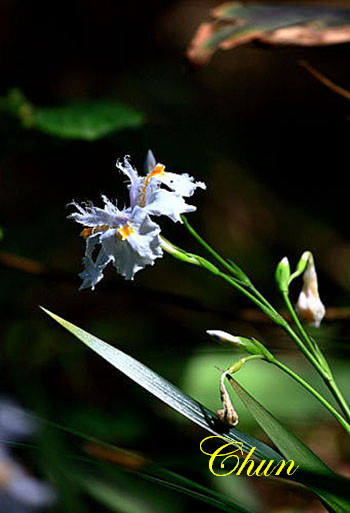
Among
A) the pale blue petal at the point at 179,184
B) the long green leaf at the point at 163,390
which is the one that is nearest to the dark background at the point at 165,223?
the long green leaf at the point at 163,390

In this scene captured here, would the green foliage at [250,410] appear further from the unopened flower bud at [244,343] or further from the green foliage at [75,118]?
the green foliage at [75,118]

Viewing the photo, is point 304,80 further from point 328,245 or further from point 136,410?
point 136,410

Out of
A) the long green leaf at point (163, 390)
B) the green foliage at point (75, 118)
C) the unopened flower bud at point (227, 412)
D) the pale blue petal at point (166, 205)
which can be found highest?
the green foliage at point (75, 118)

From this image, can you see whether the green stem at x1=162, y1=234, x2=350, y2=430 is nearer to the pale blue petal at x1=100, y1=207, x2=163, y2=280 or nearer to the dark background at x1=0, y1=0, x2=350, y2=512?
the pale blue petal at x1=100, y1=207, x2=163, y2=280

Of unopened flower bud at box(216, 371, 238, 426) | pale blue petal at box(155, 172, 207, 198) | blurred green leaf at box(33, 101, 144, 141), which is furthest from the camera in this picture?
blurred green leaf at box(33, 101, 144, 141)

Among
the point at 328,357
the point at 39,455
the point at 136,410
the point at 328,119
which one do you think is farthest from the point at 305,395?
the point at 328,119

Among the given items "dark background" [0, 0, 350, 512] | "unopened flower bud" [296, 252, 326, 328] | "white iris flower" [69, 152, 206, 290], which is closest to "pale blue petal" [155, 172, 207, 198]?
"white iris flower" [69, 152, 206, 290]
